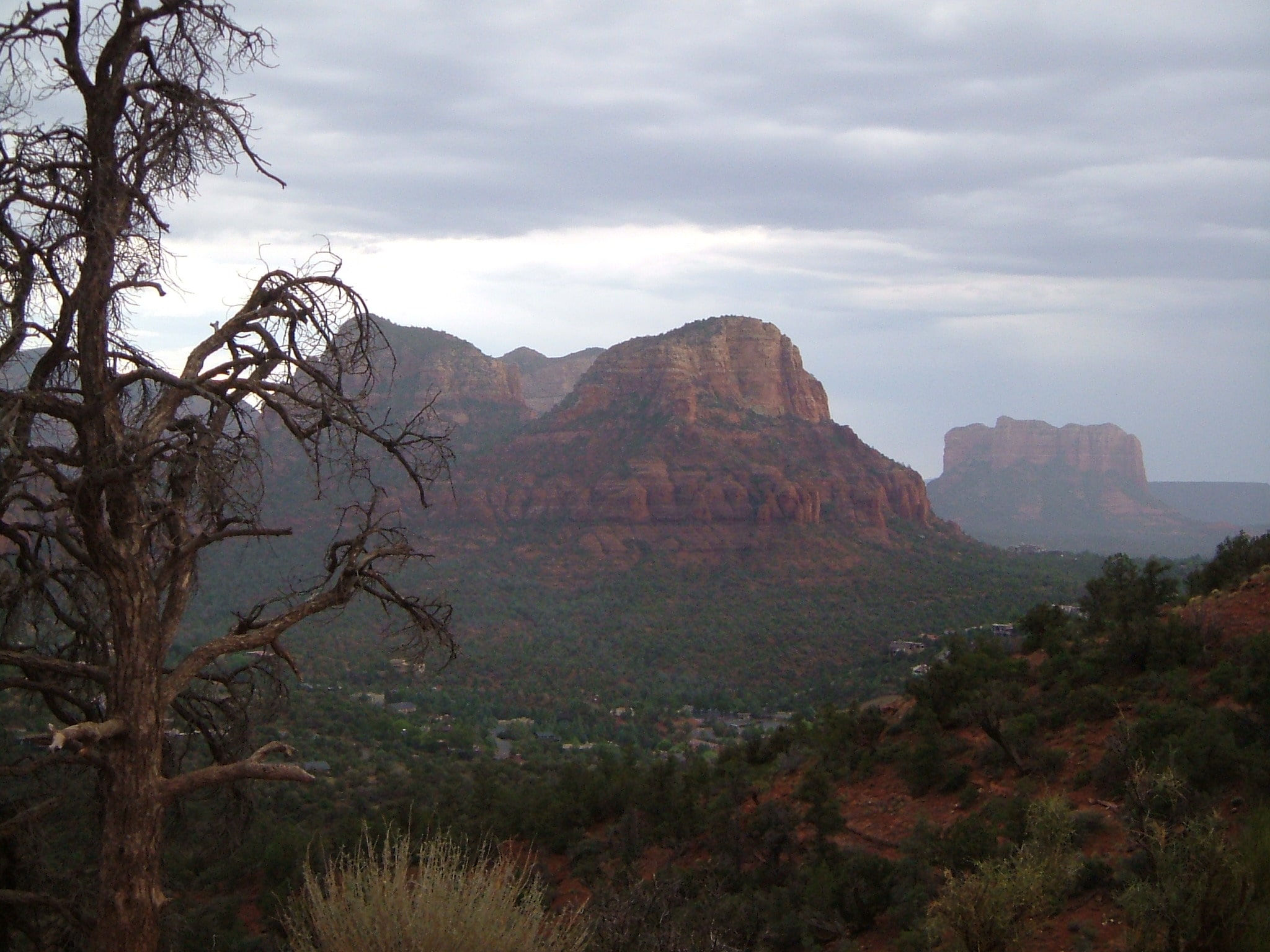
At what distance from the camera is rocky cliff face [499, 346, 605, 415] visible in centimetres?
13288

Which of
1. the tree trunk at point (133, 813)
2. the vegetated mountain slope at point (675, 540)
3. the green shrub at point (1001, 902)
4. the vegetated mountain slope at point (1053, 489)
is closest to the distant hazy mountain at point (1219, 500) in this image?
the vegetated mountain slope at point (1053, 489)

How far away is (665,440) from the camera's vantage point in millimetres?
74812

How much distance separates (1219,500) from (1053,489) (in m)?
24.9

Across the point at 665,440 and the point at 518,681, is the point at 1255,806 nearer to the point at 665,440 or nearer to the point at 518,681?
the point at 518,681

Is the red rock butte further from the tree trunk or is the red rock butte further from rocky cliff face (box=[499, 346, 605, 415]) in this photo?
the tree trunk

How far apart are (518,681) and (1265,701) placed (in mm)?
33953

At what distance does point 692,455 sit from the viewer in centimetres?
7300

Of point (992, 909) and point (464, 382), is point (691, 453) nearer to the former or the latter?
point (464, 382)

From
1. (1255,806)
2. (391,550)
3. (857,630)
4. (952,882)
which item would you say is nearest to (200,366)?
(391,550)

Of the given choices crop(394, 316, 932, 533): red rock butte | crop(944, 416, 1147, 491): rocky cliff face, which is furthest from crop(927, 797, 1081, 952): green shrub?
crop(944, 416, 1147, 491): rocky cliff face

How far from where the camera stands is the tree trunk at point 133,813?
5105mm

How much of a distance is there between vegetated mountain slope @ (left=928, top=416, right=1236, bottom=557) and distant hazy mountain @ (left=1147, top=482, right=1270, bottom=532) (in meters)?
4.84

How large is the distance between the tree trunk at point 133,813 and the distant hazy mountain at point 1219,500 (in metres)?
151

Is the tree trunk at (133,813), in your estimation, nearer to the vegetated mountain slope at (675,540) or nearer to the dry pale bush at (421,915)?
the dry pale bush at (421,915)
